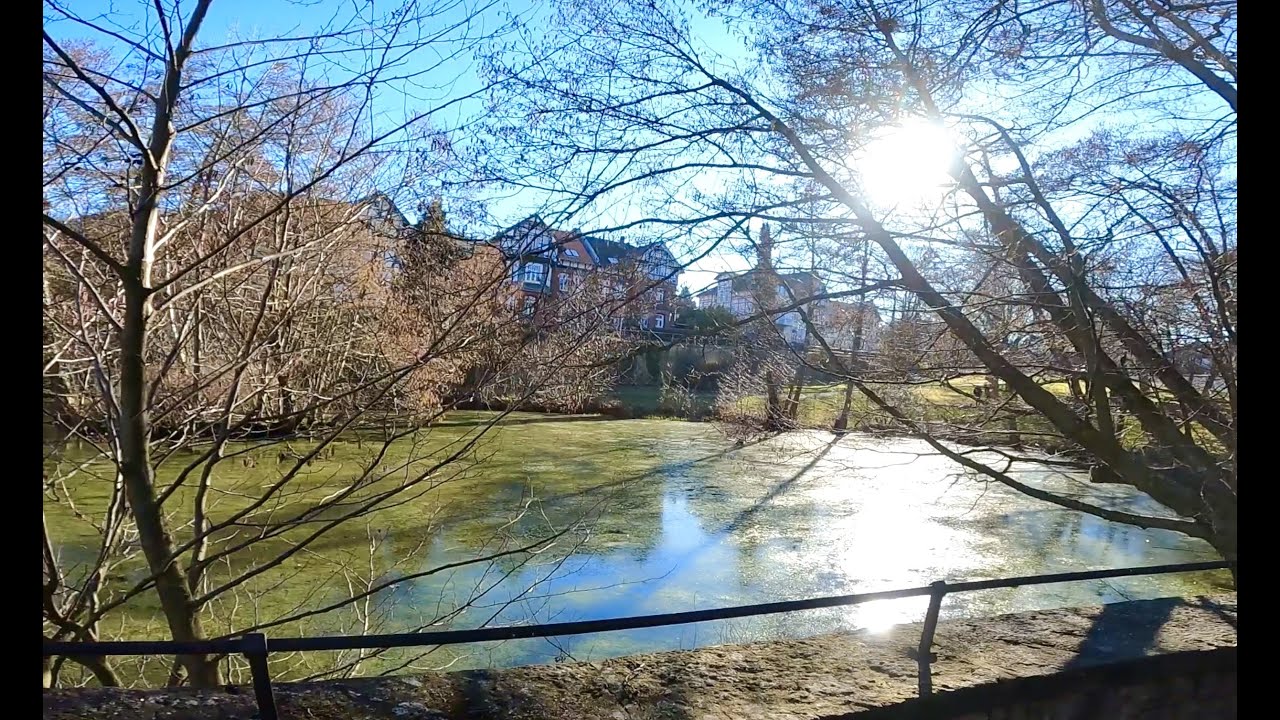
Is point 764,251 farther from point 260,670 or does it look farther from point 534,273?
point 260,670

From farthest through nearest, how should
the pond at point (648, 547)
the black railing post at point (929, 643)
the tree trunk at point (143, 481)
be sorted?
1. the pond at point (648, 547)
2. the tree trunk at point (143, 481)
3. the black railing post at point (929, 643)

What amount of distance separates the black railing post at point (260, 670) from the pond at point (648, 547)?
1.85 m

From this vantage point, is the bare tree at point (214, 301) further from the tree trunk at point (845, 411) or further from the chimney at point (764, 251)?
the tree trunk at point (845, 411)

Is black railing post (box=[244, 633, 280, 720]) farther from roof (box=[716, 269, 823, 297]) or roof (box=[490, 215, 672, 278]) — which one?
roof (box=[716, 269, 823, 297])

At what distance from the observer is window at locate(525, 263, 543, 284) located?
7.23 feet

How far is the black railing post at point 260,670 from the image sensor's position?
3.61 feet

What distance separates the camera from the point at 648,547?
7.53 metres

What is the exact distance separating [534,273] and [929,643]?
4.59ft

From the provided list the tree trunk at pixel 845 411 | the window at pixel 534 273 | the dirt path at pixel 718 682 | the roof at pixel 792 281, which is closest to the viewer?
the dirt path at pixel 718 682

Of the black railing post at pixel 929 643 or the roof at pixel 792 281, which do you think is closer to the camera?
the black railing post at pixel 929 643

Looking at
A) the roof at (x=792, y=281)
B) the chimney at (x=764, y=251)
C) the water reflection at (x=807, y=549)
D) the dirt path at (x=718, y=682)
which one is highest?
the chimney at (x=764, y=251)

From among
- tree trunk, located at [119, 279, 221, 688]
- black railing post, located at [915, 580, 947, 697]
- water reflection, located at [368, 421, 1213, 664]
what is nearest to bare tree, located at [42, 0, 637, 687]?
tree trunk, located at [119, 279, 221, 688]

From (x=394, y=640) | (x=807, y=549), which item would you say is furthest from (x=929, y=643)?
(x=807, y=549)

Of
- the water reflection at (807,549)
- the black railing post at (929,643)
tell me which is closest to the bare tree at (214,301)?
the black railing post at (929,643)
